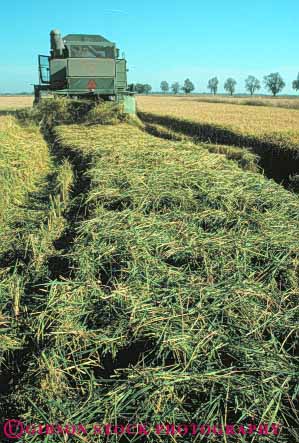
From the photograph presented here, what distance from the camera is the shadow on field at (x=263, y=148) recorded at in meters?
8.40

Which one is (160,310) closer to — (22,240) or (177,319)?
(177,319)

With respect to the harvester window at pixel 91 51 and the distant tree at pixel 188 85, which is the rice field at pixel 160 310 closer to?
the harvester window at pixel 91 51

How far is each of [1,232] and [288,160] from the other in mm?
6547

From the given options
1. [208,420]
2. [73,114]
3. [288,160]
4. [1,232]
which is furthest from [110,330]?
[73,114]

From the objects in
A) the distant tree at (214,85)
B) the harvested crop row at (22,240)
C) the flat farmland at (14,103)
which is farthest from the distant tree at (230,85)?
the harvested crop row at (22,240)

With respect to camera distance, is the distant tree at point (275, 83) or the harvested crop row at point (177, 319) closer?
the harvested crop row at point (177, 319)

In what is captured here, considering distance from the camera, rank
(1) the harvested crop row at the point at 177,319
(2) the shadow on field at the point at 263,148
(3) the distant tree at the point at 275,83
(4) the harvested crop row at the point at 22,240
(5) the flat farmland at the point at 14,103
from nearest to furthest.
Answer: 1. (1) the harvested crop row at the point at 177,319
2. (4) the harvested crop row at the point at 22,240
3. (2) the shadow on field at the point at 263,148
4. (5) the flat farmland at the point at 14,103
5. (3) the distant tree at the point at 275,83

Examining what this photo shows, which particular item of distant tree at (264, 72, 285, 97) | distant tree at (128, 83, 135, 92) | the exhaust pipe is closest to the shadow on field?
distant tree at (128, 83, 135, 92)

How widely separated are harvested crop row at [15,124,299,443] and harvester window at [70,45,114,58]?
38.0ft

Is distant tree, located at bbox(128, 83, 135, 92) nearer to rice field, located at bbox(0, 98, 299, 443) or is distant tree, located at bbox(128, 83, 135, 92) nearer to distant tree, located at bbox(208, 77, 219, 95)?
rice field, located at bbox(0, 98, 299, 443)

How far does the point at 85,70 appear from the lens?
1320cm

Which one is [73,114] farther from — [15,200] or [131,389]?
[131,389]

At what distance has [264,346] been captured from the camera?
201 cm

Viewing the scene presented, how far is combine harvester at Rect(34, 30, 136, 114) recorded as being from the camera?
43.2 ft
